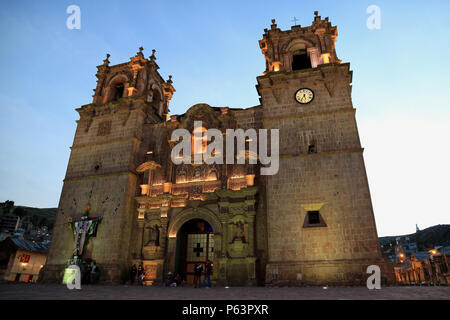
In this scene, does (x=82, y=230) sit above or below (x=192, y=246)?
above

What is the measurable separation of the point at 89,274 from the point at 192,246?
23.0ft

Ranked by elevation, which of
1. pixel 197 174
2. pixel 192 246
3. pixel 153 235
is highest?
pixel 197 174

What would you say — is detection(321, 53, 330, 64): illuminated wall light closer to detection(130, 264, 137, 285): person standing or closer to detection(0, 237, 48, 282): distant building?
detection(130, 264, 137, 285): person standing

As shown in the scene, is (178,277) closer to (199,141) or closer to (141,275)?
(141,275)

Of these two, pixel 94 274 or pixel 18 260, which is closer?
pixel 94 274

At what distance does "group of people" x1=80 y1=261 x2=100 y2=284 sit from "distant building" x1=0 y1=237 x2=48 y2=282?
1485cm

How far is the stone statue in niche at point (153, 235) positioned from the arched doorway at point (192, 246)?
1610mm

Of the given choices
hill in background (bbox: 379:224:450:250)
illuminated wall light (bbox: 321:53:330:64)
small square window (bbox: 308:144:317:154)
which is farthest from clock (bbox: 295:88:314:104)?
hill in background (bbox: 379:224:450:250)

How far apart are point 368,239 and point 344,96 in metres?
9.27

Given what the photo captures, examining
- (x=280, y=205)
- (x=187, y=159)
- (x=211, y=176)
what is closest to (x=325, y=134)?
(x=280, y=205)

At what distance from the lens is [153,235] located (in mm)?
20516

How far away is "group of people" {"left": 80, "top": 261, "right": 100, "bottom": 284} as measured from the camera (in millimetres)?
18734

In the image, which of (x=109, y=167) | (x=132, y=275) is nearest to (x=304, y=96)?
(x=109, y=167)
